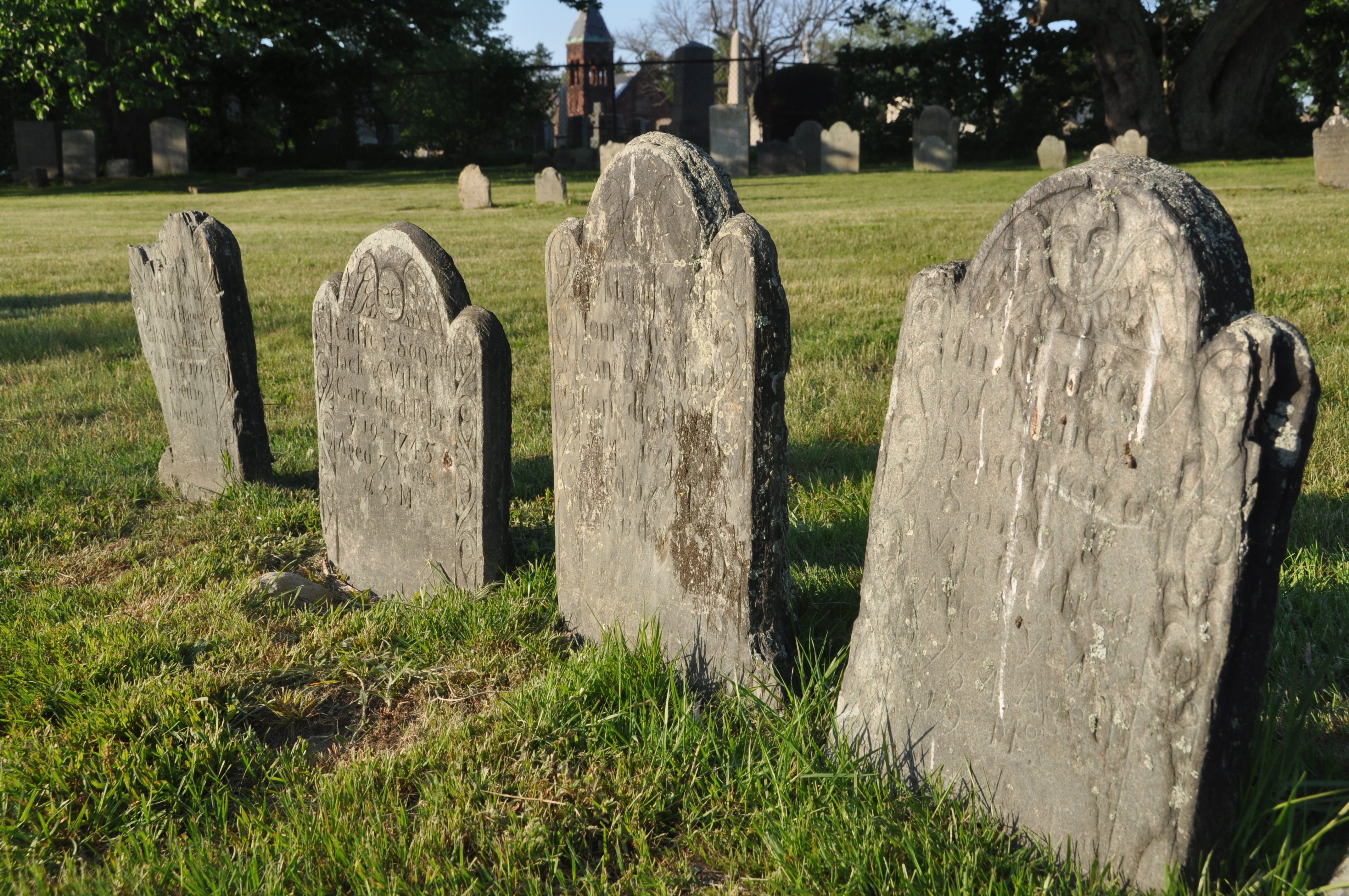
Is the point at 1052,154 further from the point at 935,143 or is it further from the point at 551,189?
the point at 551,189

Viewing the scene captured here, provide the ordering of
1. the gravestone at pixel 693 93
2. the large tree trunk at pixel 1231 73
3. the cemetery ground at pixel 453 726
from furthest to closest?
the gravestone at pixel 693 93, the large tree trunk at pixel 1231 73, the cemetery ground at pixel 453 726

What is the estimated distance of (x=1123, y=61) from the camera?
27.2 m

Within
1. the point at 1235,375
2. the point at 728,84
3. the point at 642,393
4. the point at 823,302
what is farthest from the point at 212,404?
the point at 728,84

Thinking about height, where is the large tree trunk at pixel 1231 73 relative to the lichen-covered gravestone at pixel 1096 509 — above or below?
above

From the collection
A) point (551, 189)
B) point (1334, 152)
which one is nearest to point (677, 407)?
point (551, 189)

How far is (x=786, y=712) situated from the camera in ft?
Result: 9.04

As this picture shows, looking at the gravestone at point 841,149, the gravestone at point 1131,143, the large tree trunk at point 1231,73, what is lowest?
the gravestone at point 1131,143

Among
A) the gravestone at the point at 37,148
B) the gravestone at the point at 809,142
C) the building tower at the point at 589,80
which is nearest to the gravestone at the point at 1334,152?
the gravestone at the point at 809,142

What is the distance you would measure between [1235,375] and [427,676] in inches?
91.5

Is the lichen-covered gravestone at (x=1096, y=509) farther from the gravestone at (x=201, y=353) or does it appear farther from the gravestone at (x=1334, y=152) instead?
the gravestone at (x=1334, y=152)

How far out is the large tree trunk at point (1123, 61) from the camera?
2534cm

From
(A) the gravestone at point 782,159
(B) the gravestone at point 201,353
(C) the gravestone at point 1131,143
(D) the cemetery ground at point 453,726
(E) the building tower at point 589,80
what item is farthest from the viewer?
(E) the building tower at point 589,80

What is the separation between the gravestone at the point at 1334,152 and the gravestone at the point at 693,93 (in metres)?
19.9

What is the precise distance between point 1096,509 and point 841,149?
27.9 meters
